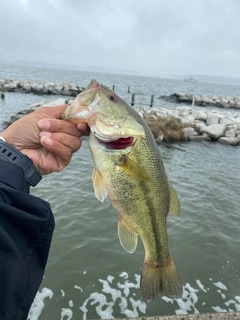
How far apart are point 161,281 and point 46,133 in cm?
191

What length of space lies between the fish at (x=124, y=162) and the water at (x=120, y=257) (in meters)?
2.66

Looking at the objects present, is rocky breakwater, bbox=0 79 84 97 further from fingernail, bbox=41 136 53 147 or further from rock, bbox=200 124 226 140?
fingernail, bbox=41 136 53 147

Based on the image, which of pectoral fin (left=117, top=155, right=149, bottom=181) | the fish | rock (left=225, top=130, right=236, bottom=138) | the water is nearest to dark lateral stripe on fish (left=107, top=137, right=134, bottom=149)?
the fish

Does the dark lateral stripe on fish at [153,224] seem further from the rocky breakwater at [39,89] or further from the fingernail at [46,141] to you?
the rocky breakwater at [39,89]

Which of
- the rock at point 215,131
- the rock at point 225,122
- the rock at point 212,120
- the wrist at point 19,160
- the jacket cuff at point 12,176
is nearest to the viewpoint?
the jacket cuff at point 12,176

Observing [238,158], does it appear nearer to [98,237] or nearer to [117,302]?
[98,237]

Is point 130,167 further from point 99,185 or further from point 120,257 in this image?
point 120,257

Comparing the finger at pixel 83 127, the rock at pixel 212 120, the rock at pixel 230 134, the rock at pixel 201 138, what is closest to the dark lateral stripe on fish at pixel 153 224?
the finger at pixel 83 127

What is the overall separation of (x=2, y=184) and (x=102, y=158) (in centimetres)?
93

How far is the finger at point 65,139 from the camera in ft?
7.74

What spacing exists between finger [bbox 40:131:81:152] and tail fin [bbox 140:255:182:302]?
1.49 meters

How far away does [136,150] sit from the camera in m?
2.49

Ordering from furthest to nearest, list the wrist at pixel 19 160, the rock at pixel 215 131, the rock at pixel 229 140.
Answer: the rock at pixel 215 131
the rock at pixel 229 140
the wrist at pixel 19 160

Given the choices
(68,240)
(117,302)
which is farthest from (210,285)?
(68,240)
